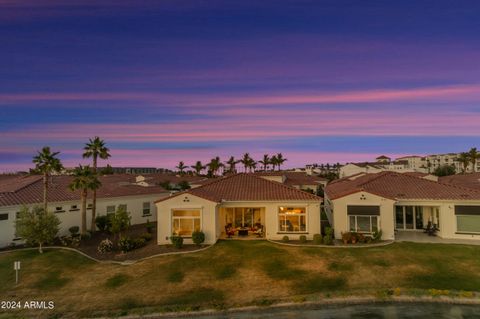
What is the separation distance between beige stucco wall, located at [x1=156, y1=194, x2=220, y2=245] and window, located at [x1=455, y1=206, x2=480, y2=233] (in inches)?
887

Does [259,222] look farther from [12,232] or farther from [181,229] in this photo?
[12,232]

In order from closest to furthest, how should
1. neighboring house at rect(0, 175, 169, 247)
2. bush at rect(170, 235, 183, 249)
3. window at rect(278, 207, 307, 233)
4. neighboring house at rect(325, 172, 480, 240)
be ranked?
bush at rect(170, 235, 183, 249)
neighboring house at rect(325, 172, 480, 240)
window at rect(278, 207, 307, 233)
neighboring house at rect(0, 175, 169, 247)

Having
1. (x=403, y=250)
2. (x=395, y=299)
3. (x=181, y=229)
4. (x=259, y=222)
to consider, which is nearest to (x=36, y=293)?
(x=181, y=229)

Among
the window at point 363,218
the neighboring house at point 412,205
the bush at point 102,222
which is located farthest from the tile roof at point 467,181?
the bush at point 102,222

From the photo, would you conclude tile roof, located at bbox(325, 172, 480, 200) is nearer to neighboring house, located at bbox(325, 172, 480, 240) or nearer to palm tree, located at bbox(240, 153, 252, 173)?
neighboring house, located at bbox(325, 172, 480, 240)

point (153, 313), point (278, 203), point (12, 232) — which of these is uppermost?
point (278, 203)

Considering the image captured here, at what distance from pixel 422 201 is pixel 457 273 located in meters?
9.62

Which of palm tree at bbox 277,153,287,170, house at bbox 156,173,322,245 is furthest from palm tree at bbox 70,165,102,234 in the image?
palm tree at bbox 277,153,287,170

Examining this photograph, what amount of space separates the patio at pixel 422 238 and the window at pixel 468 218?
113 centimetres

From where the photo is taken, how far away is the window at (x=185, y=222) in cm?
2891

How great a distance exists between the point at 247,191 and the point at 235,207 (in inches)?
85.3

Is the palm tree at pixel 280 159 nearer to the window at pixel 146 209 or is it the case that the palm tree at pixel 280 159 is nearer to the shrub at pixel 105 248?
the window at pixel 146 209

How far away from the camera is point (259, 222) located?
32.8 m

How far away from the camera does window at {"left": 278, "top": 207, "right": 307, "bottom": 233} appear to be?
97.5 feet
